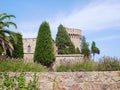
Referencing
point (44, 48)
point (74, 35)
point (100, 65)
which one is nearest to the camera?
point (100, 65)

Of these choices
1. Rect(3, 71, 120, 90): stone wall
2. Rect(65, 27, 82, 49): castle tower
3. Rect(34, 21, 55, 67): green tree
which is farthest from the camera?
Rect(65, 27, 82, 49): castle tower

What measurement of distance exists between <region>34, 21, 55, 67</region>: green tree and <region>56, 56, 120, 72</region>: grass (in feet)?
67.6

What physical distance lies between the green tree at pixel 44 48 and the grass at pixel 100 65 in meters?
20.6

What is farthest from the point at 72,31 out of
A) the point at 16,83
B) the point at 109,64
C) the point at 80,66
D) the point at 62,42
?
the point at 16,83

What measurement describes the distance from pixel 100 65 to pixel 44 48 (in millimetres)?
21960

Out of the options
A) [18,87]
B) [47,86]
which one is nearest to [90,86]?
[47,86]

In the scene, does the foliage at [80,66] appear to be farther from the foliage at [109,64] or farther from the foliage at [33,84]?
the foliage at [33,84]

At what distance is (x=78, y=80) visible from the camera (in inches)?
480

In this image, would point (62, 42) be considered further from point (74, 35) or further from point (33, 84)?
point (33, 84)

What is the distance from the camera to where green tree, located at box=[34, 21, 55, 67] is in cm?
3672

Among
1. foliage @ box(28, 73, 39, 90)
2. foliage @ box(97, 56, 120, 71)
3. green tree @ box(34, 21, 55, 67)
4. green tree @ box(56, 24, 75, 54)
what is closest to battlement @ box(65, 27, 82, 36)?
green tree @ box(56, 24, 75, 54)

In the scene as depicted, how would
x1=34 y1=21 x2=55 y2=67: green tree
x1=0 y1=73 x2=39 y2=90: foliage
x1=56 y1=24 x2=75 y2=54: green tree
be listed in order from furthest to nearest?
x1=56 y1=24 x2=75 y2=54: green tree
x1=34 y1=21 x2=55 y2=67: green tree
x1=0 y1=73 x2=39 y2=90: foliage

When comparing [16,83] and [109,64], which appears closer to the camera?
[16,83]

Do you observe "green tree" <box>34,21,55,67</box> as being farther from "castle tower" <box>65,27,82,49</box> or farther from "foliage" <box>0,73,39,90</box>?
"castle tower" <box>65,27,82,49</box>
